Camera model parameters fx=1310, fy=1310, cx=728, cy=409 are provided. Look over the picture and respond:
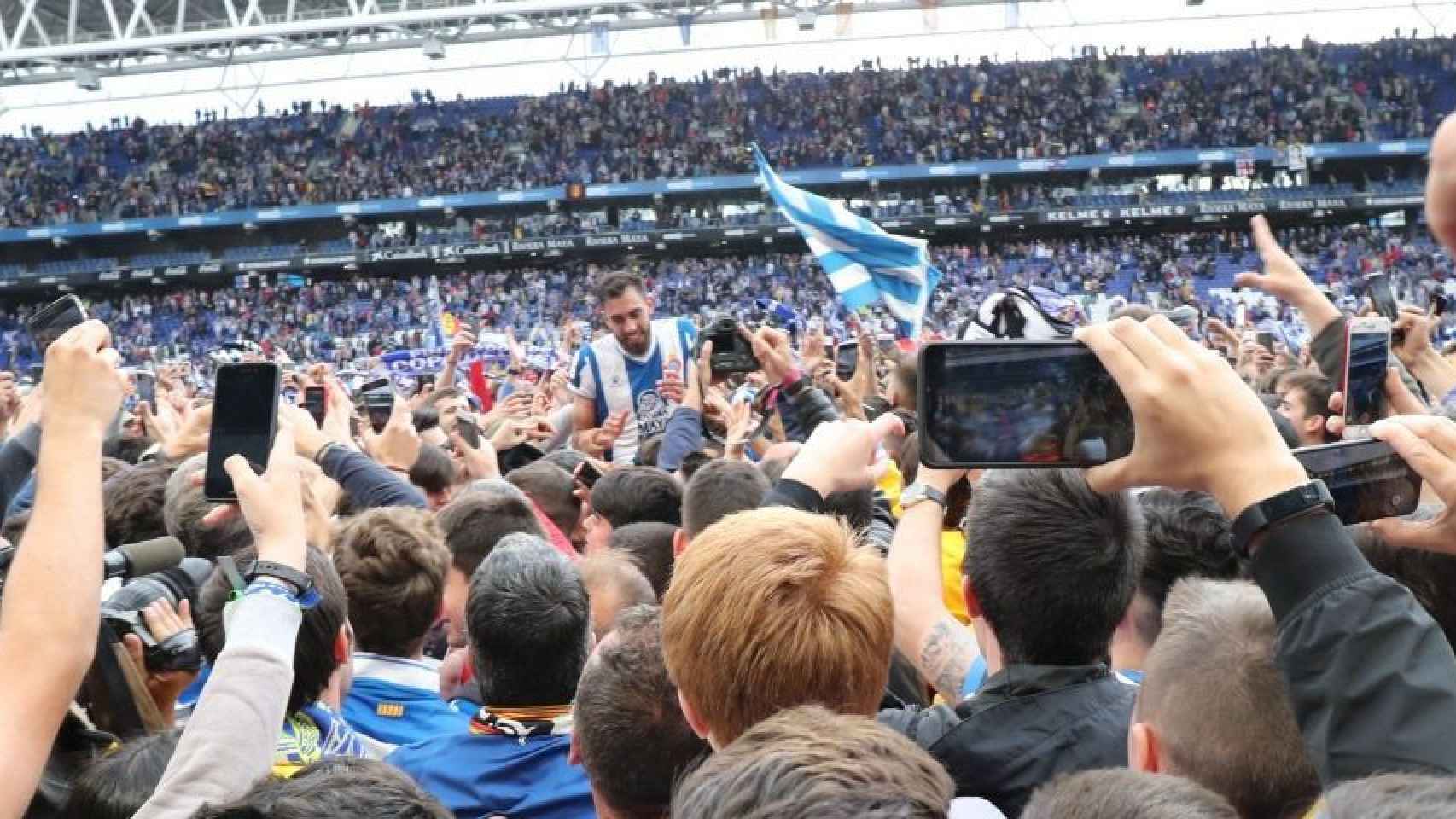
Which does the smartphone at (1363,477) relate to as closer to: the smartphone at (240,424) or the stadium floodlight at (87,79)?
the smartphone at (240,424)

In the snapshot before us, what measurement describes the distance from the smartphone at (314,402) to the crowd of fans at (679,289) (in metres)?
31.9

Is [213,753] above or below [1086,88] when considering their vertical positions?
below

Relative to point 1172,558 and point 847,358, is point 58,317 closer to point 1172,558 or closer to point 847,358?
point 1172,558

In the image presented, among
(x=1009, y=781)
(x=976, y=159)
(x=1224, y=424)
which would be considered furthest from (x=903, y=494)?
(x=976, y=159)

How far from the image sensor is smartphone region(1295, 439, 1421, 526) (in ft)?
5.37

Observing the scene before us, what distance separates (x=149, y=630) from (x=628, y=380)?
4.96 metres

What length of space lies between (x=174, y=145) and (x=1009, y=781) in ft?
157

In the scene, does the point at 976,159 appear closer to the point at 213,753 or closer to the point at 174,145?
the point at 174,145

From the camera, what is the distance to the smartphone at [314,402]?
5.20 meters

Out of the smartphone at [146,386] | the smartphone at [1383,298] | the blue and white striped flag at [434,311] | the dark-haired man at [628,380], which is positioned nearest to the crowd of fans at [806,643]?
the smartphone at [1383,298]

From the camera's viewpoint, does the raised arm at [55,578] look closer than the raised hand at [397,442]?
Yes

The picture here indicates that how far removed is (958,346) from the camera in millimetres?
1803

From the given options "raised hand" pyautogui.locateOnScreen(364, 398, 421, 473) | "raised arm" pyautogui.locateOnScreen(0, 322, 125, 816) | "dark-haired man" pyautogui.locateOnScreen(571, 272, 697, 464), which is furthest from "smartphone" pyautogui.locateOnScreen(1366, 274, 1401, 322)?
"raised arm" pyautogui.locateOnScreen(0, 322, 125, 816)

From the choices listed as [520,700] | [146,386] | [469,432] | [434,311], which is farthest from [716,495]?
[434,311]
